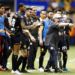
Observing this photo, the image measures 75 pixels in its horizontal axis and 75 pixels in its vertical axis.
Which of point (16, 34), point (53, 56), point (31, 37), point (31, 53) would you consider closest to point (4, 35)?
point (31, 53)

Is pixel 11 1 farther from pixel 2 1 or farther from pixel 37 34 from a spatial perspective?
pixel 37 34

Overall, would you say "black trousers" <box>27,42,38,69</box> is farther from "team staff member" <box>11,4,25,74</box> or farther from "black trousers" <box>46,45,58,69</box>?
"team staff member" <box>11,4,25,74</box>

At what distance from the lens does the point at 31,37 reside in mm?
15188

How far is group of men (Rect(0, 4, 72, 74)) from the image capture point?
1527 cm

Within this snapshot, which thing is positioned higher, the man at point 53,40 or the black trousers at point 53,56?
the man at point 53,40

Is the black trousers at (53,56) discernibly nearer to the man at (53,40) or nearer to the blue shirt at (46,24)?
the man at (53,40)

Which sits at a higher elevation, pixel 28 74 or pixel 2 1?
pixel 2 1

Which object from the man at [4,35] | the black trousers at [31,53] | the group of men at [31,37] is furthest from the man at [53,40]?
the man at [4,35]

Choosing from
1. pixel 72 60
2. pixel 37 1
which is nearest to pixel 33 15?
pixel 72 60

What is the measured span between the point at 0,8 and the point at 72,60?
5620 millimetres

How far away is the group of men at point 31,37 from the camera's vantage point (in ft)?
50.1

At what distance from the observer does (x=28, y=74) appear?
15.5 m

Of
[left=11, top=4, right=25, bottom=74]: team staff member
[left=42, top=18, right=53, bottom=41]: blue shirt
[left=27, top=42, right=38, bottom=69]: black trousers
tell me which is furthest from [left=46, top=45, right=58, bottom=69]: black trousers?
[left=11, top=4, right=25, bottom=74]: team staff member

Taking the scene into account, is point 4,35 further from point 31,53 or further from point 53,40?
point 53,40
